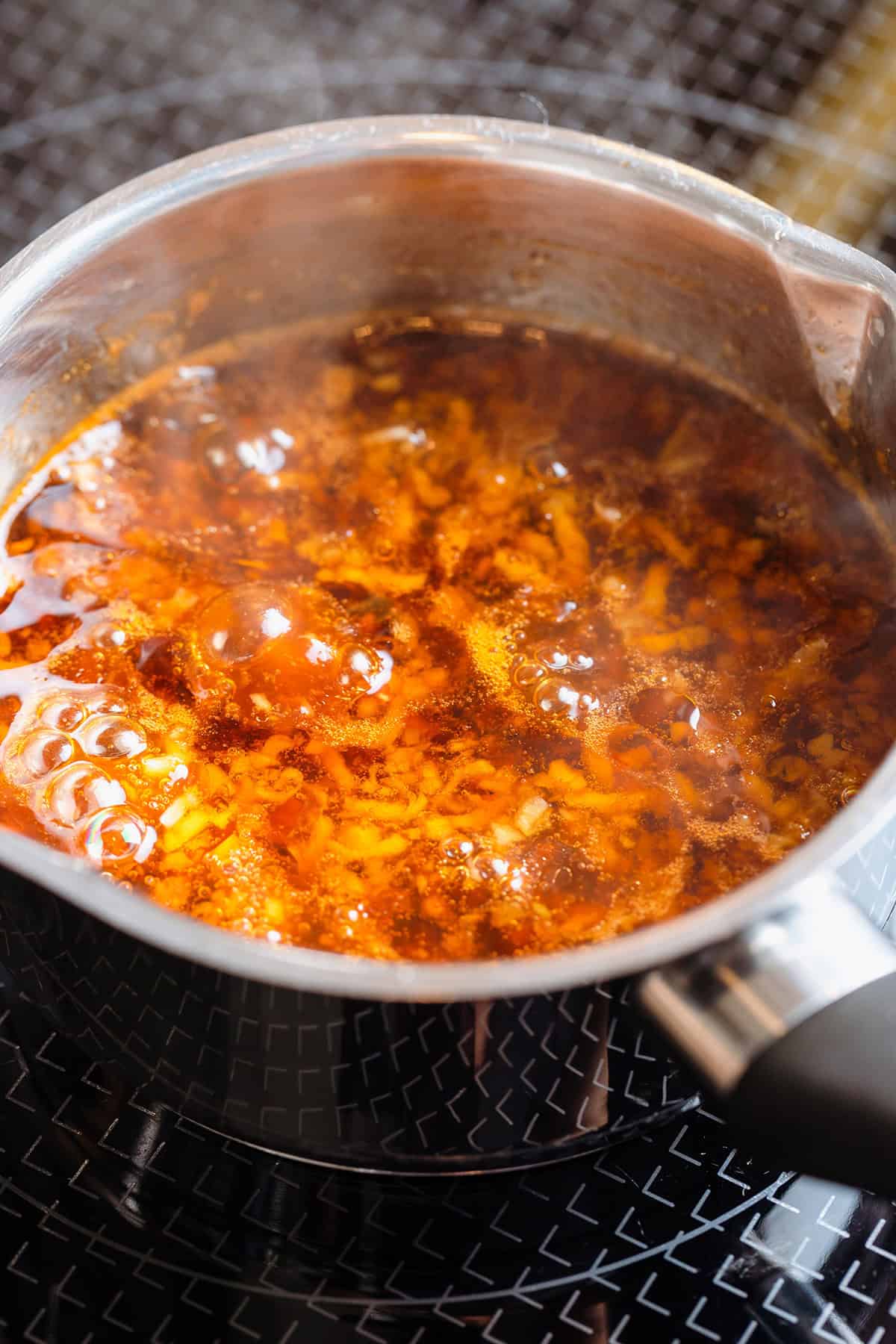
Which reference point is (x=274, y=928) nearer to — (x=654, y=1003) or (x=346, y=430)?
(x=654, y=1003)

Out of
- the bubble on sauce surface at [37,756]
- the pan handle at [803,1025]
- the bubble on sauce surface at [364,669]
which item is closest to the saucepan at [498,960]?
the pan handle at [803,1025]

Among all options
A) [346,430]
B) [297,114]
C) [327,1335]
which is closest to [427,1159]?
[327,1335]

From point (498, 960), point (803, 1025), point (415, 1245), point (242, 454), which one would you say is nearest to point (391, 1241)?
point (415, 1245)

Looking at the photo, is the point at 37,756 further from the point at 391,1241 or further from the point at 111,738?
the point at 391,1241

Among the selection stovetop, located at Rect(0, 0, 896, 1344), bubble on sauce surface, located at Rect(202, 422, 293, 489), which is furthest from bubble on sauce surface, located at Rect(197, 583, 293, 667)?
stovetop, located at Rect(0, 0, 896, 1344)

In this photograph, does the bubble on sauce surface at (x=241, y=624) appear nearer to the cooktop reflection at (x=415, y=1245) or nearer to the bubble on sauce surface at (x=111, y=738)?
the bubble on sauce surface at (x=111, y=738)

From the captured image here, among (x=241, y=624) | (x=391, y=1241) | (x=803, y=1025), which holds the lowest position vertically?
(x=391, y=1241)
